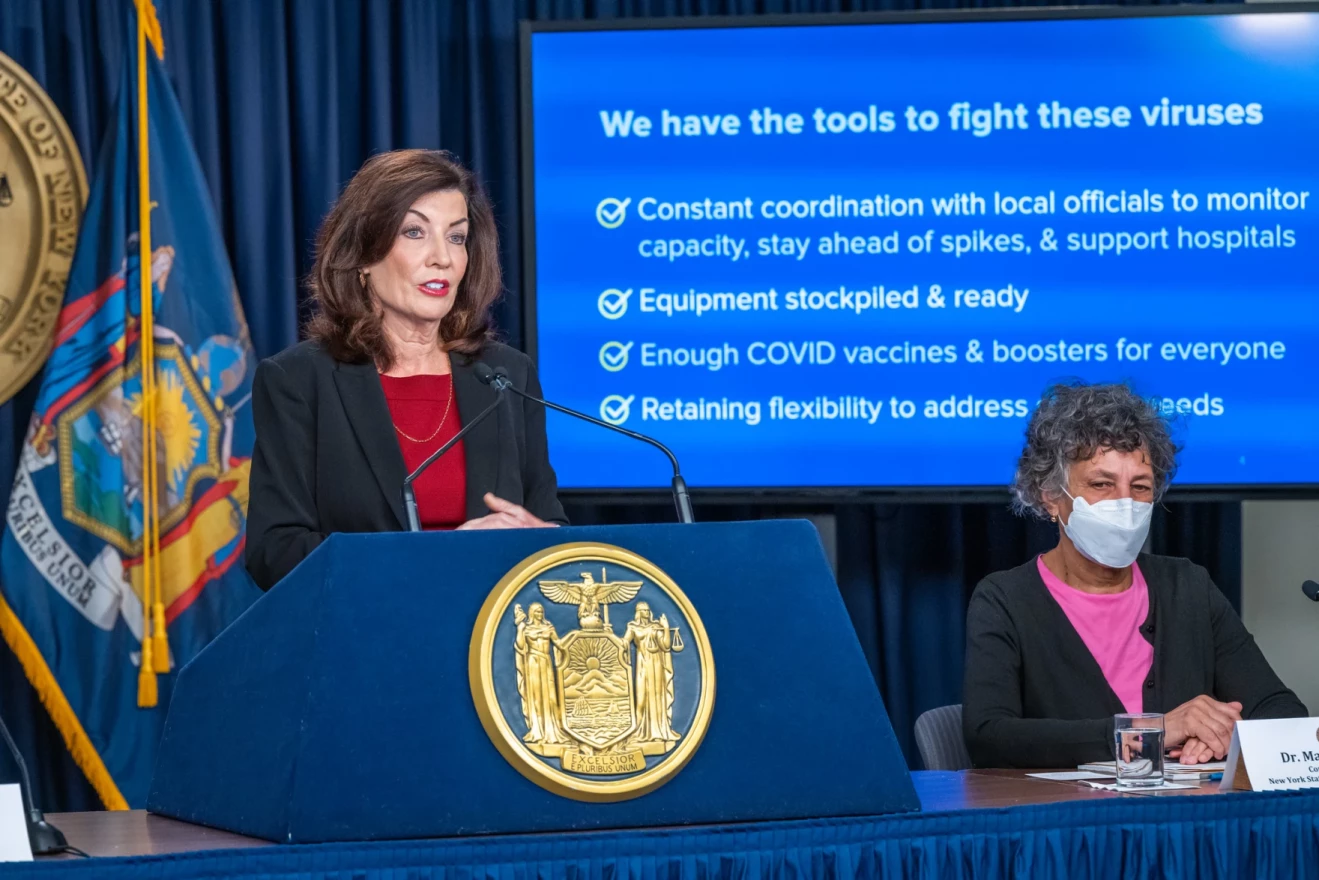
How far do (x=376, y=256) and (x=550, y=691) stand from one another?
1045 mm

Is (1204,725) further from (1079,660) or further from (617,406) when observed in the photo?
(617,406)

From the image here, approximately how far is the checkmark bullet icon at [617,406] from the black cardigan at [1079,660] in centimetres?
115

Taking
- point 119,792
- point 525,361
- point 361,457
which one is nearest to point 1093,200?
point 525,361

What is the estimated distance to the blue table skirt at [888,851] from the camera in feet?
3.94

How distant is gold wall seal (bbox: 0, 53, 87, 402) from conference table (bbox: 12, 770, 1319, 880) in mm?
2231

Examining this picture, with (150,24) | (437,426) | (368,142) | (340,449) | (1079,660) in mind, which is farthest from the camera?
(368,142)

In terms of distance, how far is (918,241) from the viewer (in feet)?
11.7

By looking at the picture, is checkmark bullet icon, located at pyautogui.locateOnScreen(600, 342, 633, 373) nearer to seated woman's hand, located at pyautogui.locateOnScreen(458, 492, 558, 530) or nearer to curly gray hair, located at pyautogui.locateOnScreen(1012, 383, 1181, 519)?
curly gray hair, located at pyautogui.locateOnScreen(1012, 383, 1181, 519)

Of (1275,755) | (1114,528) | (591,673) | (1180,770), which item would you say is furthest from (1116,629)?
(591,673)

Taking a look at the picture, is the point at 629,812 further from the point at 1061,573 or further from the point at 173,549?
the point at 173,549

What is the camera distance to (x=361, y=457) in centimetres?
206

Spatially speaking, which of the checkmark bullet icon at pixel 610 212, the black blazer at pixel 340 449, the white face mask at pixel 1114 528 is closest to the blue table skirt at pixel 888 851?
the black blazer at pixel 340 449

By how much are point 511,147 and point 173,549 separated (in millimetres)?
1247

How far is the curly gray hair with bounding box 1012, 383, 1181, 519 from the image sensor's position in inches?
102
